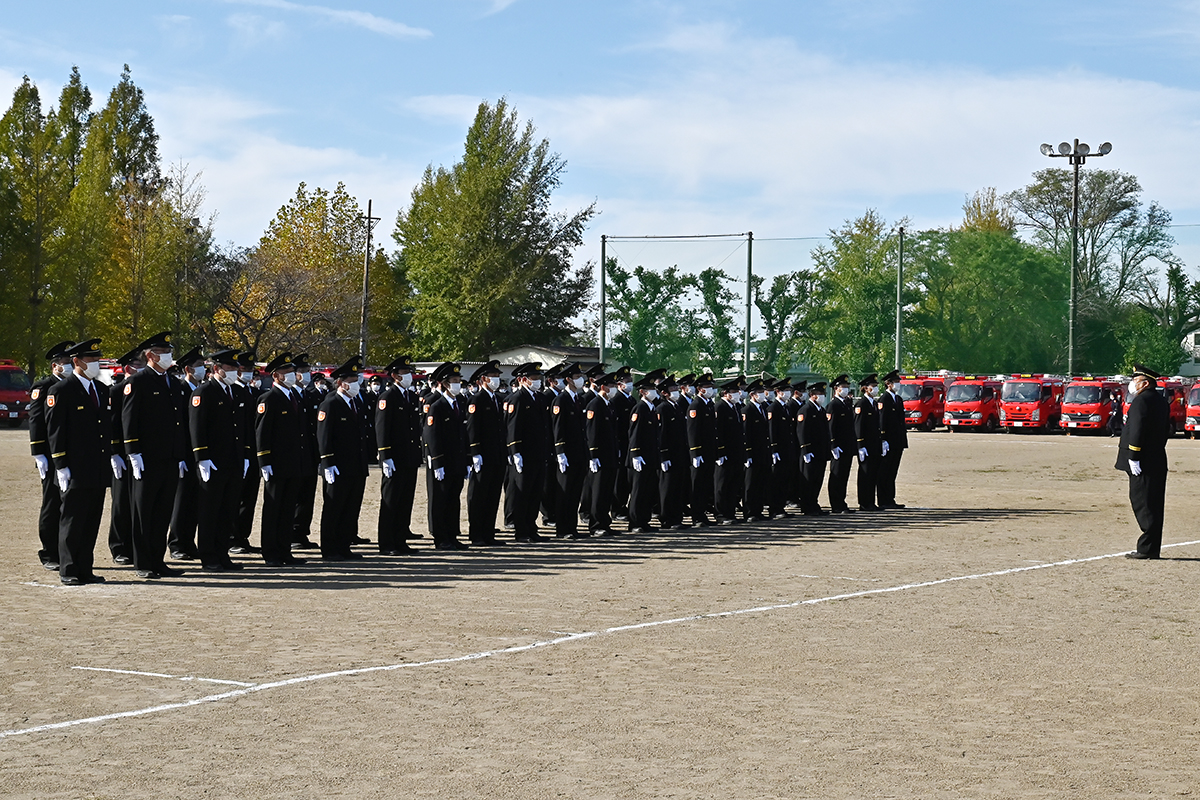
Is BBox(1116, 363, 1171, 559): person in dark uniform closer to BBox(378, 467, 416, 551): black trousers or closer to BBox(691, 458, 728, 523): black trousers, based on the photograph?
BBox(691, 458, 728, 523): black trousers

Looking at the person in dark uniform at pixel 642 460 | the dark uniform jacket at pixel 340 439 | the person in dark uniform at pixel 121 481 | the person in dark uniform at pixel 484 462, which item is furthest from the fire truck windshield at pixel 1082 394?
the person in dark uniform at pixel 121 481

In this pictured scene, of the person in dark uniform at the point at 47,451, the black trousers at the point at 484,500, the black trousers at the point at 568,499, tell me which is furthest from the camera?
the black trousers at the point at 568,499

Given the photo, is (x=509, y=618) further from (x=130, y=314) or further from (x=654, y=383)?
(x=130, y=314)

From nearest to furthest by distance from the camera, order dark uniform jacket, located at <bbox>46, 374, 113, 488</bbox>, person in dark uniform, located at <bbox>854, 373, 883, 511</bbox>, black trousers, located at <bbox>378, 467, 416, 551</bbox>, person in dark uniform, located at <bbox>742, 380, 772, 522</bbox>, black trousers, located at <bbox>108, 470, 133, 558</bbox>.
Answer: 1. dark uniform jacket, located at <bbox>46, 374, 113, 488</bbox>
2. black trousers, located at <bbox>108, 470, 133, 558</bbox>
3. black trousers, located at <bbox>378, 467, 416, 551</bbox>
4. person in dark uniform, located at <bbox>742, 380, 772, 522</bbox>
5. person in dark uniform, located at <bbox>854, 373, 883, 511</bbox>

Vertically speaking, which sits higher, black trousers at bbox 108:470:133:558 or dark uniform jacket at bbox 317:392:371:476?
dark uniform jacket at bbox 317:392:371:476

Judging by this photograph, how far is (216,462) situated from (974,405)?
42.9 metres

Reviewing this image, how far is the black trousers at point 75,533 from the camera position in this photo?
472 inches

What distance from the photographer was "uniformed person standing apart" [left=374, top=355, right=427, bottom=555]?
1490 cm

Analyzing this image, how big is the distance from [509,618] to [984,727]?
A: 405 cm

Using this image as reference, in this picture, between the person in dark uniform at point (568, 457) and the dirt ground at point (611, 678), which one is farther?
the person in dark uniform at point (568, 457)

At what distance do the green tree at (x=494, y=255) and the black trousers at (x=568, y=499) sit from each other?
1908 inches

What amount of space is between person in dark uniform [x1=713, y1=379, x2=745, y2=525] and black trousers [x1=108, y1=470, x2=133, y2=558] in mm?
7661

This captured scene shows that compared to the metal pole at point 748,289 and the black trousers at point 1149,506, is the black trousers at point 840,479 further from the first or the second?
the metal pole at point 748,289

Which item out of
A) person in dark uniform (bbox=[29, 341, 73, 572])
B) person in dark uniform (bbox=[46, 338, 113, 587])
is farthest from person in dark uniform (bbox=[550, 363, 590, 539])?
person in dark uniform (bbox=[46, 338, 113, 587])
